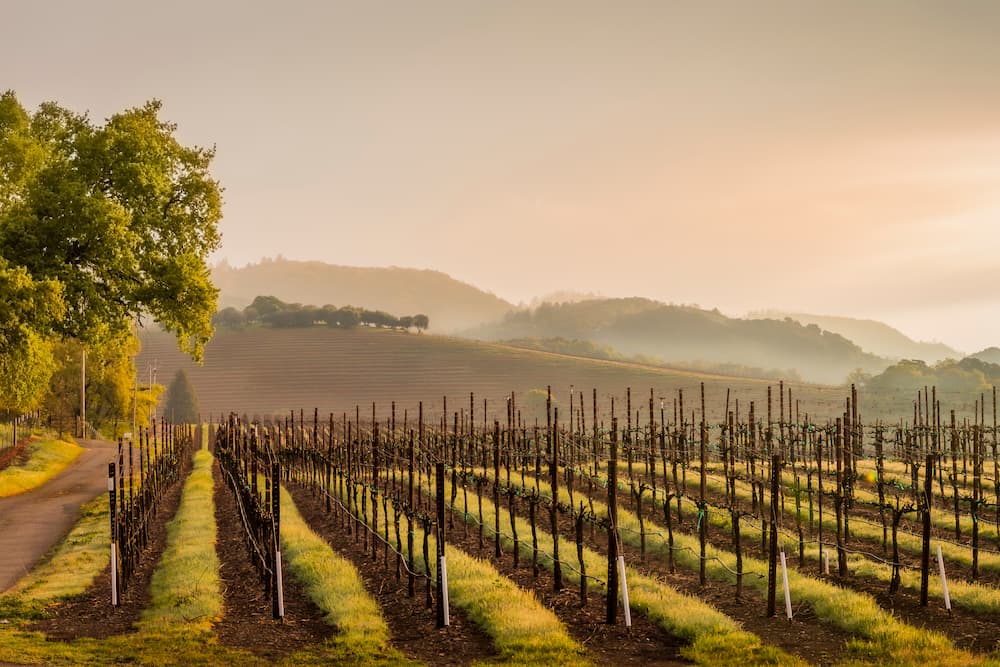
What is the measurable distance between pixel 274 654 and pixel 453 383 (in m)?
129

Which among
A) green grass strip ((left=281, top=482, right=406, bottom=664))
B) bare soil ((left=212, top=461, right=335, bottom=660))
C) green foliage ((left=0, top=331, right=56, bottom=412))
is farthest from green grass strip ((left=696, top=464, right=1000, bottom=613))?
green foliage ((left=0, top=331, right=56, bottom=412))

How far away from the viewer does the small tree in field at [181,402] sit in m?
118

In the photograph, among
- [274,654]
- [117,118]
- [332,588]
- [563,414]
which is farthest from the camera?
[563,414]

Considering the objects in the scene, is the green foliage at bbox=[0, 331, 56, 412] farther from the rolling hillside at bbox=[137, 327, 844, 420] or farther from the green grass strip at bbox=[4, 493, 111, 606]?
the rolling hillside at bbox=[137, 327, 844, 420]

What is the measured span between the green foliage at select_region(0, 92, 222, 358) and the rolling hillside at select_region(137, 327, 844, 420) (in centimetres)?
9478

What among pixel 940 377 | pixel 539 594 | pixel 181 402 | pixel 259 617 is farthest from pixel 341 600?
pixel 940 377

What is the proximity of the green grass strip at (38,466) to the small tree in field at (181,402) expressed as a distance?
57.8 metres

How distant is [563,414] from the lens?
Result: 138375mm

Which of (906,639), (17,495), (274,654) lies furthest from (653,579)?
(17,495)

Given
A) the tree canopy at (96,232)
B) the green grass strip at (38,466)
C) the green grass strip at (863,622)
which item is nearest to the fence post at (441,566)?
the green grass strip at (863,622)

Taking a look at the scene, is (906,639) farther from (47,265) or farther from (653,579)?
(47,265)

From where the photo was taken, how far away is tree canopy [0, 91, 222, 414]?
102ft

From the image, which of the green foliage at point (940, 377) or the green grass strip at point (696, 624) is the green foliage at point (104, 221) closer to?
the green grass strip at point (696, 624)

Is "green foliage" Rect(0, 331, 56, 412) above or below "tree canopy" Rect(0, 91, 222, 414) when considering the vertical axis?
below
